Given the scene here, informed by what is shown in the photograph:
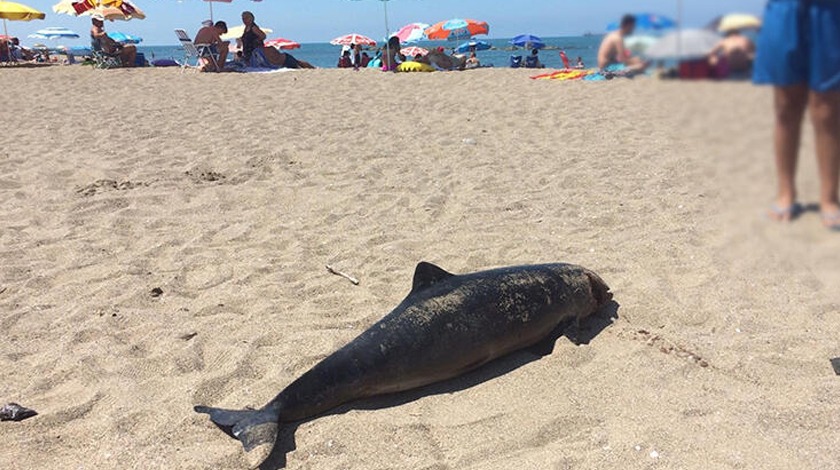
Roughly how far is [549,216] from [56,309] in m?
3.78

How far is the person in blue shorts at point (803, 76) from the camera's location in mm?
654

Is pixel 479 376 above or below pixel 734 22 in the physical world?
below

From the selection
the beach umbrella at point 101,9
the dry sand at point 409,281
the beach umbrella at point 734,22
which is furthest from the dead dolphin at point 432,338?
the beach umbrella at point 101,9

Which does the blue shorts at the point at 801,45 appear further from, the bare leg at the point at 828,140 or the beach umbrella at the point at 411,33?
the beach umbrella at the point at 411,33

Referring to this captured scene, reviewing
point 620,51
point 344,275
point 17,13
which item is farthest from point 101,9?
point 620,51

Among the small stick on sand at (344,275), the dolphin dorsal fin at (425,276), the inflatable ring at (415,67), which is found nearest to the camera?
the dolphin dorsal fin at (425,276)

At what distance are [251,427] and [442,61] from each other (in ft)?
51.7

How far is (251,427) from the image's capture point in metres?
2.86

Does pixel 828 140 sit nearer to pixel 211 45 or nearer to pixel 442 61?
pixel 442 61

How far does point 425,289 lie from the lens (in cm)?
351

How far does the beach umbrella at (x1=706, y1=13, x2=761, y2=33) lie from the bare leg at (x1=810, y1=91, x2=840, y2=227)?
0.32ft

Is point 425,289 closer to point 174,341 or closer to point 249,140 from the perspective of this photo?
point 174,341

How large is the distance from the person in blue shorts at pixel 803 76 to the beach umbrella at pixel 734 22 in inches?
0.6

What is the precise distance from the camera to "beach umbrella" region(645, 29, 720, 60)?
673 mm
